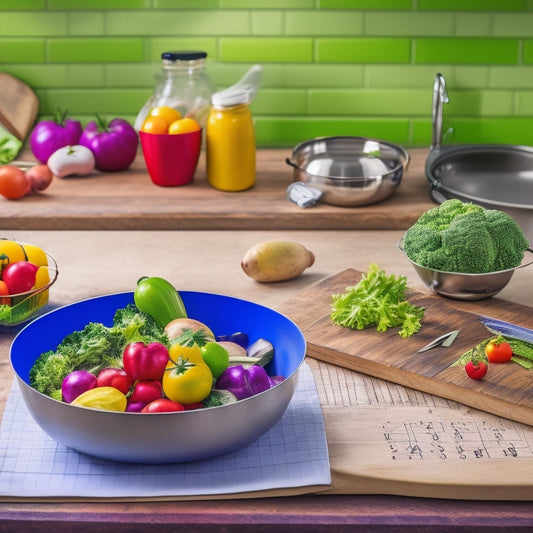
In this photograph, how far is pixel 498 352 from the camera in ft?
4.44

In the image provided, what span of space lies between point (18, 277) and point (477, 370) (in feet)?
2.49

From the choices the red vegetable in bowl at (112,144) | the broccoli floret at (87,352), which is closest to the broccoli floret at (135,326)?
the broccoli floret at (87,352)

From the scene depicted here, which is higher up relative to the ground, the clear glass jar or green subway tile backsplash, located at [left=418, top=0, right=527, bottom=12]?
green subway tile backsplash, located at [left=418, top=0, right=527, bottom=12]

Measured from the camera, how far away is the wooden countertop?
2.21m

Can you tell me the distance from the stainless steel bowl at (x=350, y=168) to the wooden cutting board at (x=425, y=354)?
638 mm

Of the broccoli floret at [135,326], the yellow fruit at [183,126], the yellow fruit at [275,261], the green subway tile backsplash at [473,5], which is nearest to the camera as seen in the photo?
the broccoli floret at [135,326]

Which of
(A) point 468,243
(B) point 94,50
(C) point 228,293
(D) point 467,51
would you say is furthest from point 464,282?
(B) point 94,50

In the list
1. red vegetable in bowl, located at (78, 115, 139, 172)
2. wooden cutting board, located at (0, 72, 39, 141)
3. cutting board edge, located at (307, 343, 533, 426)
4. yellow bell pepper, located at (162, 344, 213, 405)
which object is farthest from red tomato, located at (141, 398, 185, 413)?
wooden cutting board, located at (0, 72, 39, 141)

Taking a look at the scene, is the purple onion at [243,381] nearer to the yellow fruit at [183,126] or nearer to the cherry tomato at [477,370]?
the cherry tomato at [477,370]

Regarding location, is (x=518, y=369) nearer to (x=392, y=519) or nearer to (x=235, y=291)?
(x=392, y=519)

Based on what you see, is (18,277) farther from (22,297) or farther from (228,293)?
(228,293)

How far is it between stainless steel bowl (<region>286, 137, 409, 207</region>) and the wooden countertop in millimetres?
35

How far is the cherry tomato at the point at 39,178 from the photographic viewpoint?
7.55 feet

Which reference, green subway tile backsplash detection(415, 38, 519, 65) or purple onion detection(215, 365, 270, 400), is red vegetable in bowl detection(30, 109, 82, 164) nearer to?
green subway tile backsplash detection(415, 38, 519, 65)
